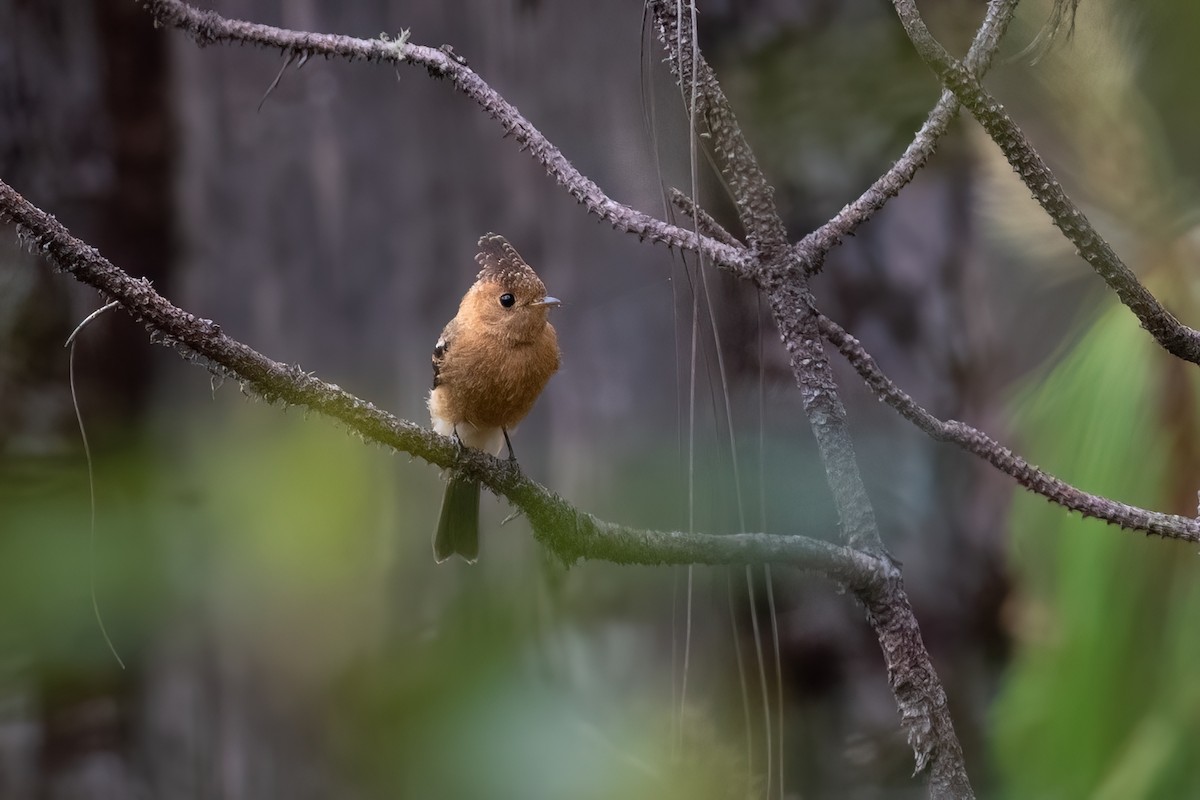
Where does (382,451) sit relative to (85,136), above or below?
below

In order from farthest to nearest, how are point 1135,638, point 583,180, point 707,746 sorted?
point 1135,638 → point 707,746 → point 583,180

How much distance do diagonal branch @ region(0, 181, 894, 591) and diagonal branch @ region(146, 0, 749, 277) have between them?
23 cm

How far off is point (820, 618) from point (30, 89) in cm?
112

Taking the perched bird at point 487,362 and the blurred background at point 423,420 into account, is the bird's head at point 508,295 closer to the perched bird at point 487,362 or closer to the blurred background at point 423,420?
the perched bird at point 487,362

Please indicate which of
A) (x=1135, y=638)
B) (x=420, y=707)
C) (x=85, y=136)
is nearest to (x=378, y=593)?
(x=420, y=707)

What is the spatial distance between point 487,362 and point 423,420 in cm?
15

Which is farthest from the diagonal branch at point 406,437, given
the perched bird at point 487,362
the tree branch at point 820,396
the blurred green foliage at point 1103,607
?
the blurred green foliage at point 1103,607

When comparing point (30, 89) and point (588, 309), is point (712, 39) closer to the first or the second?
point (588, 309)

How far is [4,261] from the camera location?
113cm

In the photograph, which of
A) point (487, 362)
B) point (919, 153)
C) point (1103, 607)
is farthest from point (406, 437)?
point (1103, 607)

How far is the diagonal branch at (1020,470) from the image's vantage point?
827 mm

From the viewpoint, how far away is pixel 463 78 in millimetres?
923

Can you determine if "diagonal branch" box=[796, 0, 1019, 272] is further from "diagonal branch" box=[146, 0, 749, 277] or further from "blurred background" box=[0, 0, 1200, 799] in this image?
"blurred background" box=[0, 0, 1200, 799]

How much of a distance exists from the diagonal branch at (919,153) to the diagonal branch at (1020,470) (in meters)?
0.07
